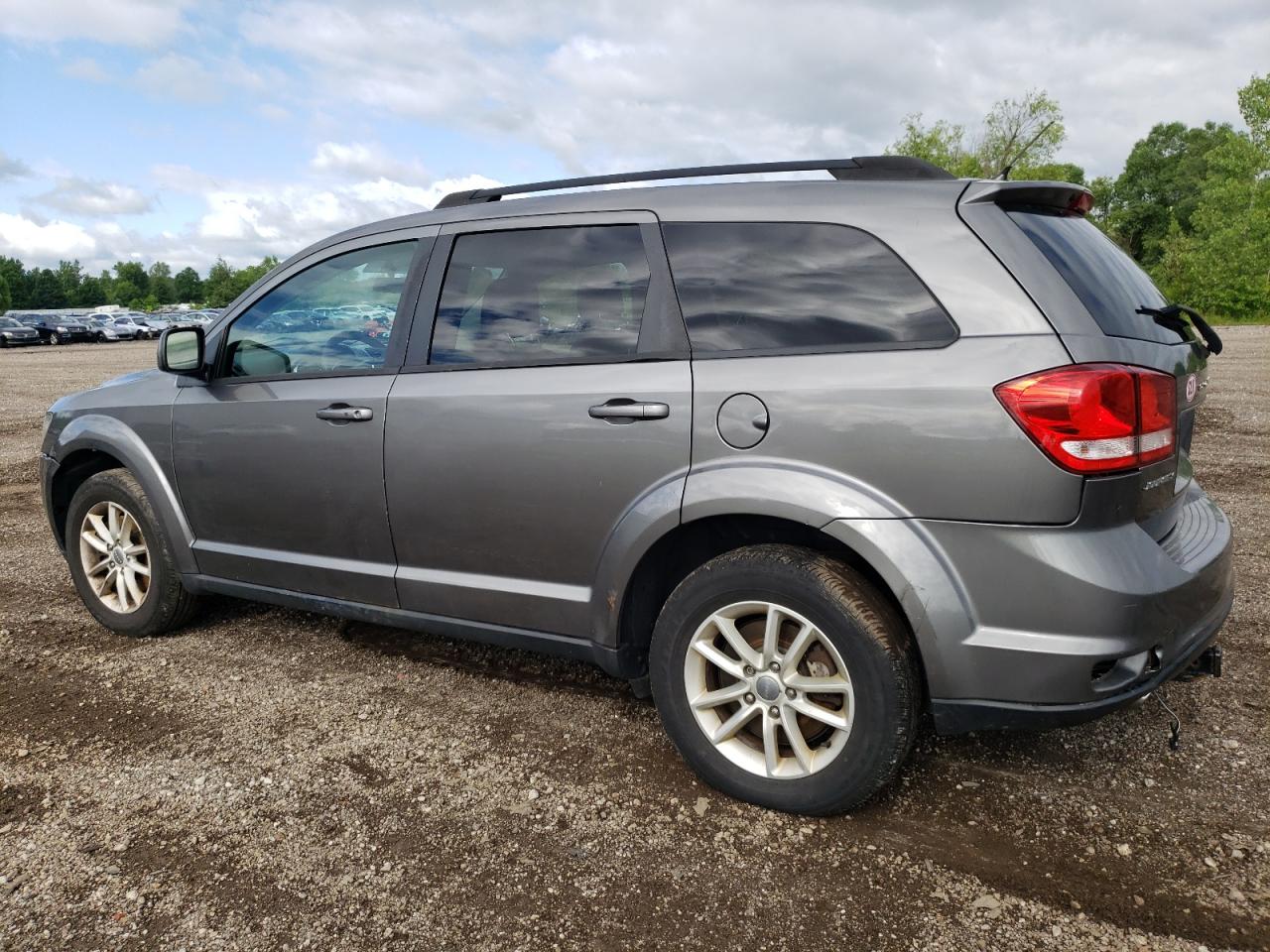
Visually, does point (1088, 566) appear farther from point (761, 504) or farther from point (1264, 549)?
point (1264, 549)

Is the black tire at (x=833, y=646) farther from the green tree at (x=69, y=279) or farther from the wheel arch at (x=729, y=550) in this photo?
the green tree at (x=69, y=279)

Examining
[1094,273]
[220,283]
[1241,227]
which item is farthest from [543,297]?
[220,283]

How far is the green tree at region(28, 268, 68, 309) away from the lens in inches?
4983

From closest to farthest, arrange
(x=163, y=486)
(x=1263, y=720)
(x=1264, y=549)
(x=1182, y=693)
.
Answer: (x=1263, y=720) → (x=1182, y=693) → (x=163, y=486) → (x=1264, y=549)

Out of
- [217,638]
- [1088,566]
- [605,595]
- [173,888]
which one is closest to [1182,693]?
[1088,566]

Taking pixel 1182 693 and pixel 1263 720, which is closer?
pixel 1263 720

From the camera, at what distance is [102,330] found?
1890 inches

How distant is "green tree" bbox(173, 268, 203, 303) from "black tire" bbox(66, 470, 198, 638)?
176451mm

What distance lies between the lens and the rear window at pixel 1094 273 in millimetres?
2482

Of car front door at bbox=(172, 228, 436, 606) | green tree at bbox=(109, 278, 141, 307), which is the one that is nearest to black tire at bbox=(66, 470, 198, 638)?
car front door at bbox=(172, 228, 436, 606)

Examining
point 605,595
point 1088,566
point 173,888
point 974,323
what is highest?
point 974,323

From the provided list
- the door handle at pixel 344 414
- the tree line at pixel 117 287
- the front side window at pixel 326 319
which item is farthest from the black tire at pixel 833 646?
the tree line at pixel 117 287

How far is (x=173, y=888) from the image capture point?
8.13ft

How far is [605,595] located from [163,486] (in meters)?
2.29
